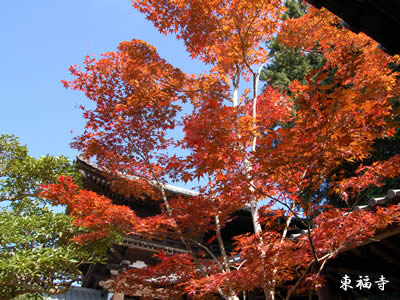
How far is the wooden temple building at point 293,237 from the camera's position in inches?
198

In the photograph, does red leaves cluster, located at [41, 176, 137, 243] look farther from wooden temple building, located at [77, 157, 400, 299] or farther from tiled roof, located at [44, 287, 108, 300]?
tiled roof, located at [44, 287, 108, 300]

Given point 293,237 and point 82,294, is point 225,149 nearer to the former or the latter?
point 293,237

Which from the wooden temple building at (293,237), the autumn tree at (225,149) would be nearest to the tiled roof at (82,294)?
the wooden temple building at (293,237)

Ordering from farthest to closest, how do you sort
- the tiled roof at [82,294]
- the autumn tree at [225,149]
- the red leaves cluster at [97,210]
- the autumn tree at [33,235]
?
the tiled roof at [82,294]
the autumn tree at [33,235]
the red leaves cluster at [97,210]
the autumn tree at [225,149]

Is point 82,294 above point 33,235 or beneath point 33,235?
beneath

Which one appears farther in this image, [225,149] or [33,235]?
[33,235]

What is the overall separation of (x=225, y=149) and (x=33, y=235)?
727 centimetres

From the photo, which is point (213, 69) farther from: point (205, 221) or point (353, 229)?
point (353, 229)

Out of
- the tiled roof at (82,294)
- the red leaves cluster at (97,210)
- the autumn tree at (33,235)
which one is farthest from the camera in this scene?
the tiled roof at (82,294)

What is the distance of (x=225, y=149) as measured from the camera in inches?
169

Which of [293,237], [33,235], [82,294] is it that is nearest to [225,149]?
[293,237]

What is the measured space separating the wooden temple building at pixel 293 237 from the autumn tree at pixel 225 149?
59 centimetres

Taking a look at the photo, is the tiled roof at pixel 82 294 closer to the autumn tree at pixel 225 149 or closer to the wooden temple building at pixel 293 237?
the wooden temple building at pixel 293 237

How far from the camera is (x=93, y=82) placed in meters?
7.34
